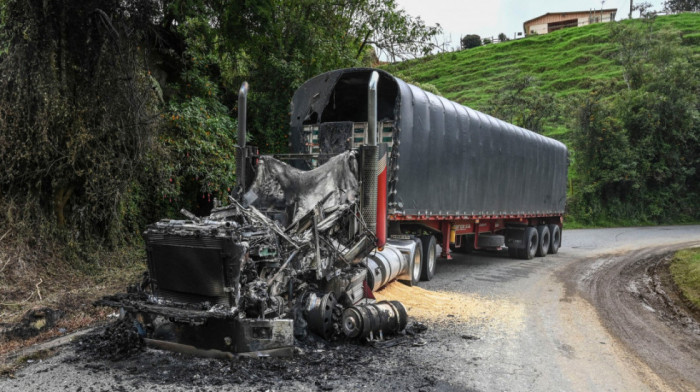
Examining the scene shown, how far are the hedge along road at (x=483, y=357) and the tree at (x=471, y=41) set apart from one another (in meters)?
76.9

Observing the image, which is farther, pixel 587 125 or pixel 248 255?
pixel 587 125

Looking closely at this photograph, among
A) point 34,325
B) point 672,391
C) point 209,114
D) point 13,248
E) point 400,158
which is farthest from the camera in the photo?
point 209,114

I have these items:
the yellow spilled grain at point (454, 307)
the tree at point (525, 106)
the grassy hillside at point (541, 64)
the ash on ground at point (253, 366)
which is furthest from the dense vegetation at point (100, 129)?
the grassy hillside at point (541, 64)

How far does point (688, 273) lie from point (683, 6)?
280 feet

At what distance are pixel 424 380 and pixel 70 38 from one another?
26.8 ft

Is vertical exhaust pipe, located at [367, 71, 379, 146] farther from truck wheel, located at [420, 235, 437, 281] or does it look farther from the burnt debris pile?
truck wheel, located at [420, 235, 437, 281]

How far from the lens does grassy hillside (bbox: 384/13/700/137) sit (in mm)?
52719

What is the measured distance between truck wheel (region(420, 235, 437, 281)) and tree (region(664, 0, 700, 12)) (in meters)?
88.2

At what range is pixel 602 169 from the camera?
101 ft

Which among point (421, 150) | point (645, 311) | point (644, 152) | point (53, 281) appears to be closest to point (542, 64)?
point (644, 152)

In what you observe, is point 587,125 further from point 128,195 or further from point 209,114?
point 128,195

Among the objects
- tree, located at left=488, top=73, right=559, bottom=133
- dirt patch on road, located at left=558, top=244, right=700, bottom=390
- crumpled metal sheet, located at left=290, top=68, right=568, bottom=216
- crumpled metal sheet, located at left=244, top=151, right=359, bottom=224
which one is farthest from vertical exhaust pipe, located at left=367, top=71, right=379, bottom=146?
A: tree, located at left=488, top=73, right=559, bottom=133

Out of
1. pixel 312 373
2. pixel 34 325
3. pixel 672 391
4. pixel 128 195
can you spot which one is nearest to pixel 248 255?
pixel 312 373

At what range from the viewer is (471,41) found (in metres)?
82.2
